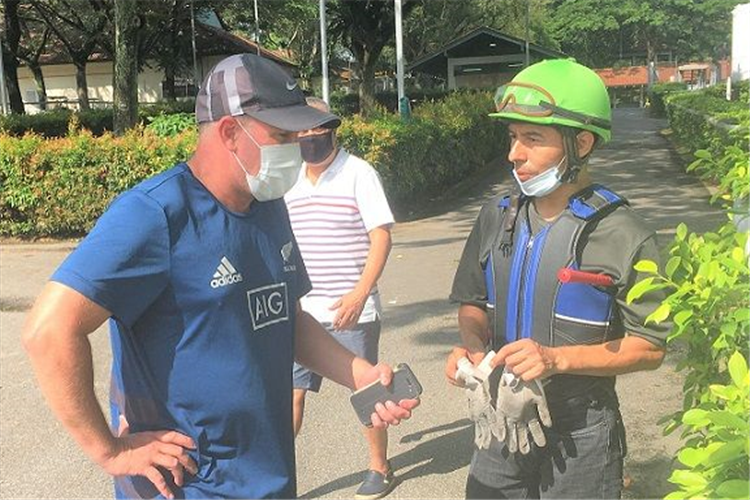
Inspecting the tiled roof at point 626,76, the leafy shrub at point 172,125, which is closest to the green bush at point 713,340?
the leafy shrub at point 172,125

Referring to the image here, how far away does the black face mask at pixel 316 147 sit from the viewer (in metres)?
3.63

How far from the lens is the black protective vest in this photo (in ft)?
7.04

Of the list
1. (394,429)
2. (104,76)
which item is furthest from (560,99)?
(104,76)

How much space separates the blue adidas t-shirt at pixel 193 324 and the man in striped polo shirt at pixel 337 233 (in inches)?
68.7

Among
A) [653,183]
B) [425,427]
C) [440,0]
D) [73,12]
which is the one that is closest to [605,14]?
[440,0]

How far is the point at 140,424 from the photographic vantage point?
1.81 m

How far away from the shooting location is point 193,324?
1782 millimetres

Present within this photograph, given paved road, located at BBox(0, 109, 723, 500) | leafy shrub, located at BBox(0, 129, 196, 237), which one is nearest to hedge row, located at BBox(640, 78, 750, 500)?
paved road, located at BBox(0, 109, 723, 500)

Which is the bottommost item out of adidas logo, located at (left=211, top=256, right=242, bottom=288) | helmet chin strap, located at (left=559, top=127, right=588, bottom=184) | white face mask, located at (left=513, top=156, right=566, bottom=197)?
adidas logo, located at (left=211, top=256, right=242, bottom=288)

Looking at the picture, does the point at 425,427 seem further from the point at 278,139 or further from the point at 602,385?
the point at 278,139

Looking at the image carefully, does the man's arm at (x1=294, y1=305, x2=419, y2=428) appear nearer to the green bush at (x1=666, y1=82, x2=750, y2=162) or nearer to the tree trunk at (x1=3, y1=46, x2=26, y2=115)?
the green bush at (x1=666, y1=82, x2=750, y2=162)

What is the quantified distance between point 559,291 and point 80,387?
1236mm

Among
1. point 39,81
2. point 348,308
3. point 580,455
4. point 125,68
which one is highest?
point 39,81

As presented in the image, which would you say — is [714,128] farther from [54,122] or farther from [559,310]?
[54,122]
